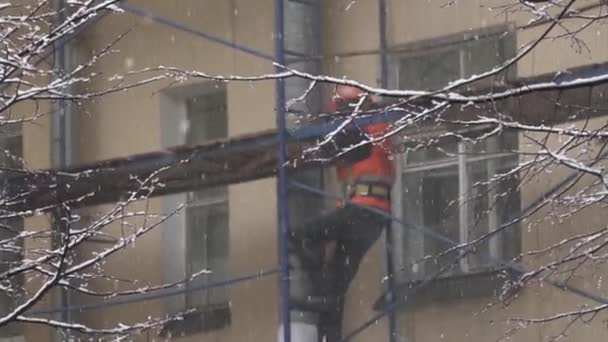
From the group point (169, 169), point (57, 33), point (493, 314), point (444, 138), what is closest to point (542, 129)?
point (57, 33)

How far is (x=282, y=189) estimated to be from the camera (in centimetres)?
1143

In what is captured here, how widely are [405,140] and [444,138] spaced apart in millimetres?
448

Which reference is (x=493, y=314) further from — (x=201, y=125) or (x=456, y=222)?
(x=201, y=125)

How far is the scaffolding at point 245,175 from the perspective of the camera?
11070 millimetres

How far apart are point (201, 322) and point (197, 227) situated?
0.79m

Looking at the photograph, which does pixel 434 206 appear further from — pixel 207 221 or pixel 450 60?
pixel 207 221

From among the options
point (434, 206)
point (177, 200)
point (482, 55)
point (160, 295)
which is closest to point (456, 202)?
point (434, 206)

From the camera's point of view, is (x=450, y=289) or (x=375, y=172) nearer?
(x=450, y=289)

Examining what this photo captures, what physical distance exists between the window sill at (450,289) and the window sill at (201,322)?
1.46 m

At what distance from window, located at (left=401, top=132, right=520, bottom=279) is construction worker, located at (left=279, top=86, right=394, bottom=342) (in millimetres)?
192

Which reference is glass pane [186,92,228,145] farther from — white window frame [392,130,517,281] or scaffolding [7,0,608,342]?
white window frame [392,130,517,281]

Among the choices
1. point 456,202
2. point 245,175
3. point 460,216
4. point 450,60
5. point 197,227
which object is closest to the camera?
point 456,202

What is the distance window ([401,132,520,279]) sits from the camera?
1039 centimetres

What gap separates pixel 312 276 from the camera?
11.4 meters
